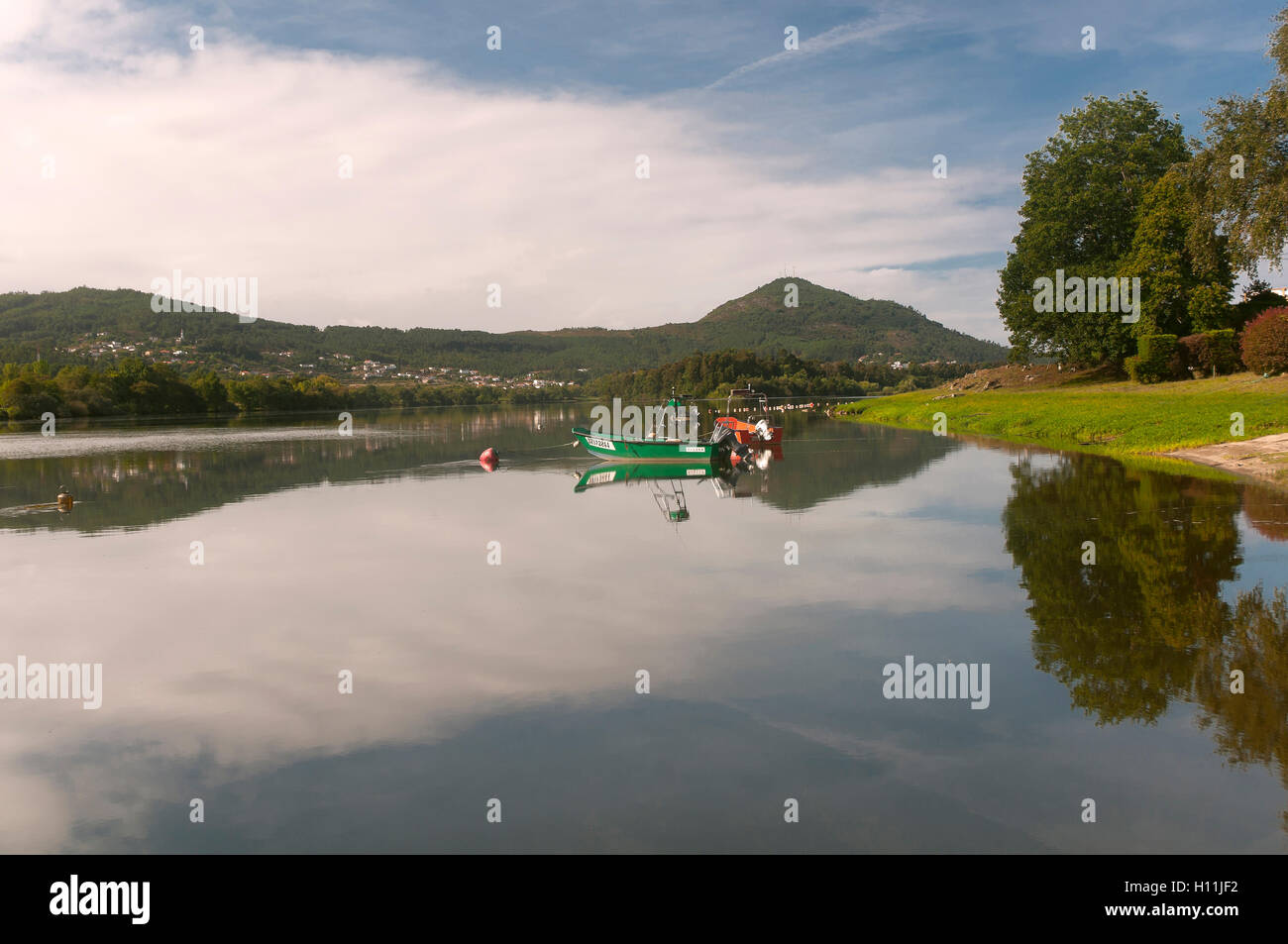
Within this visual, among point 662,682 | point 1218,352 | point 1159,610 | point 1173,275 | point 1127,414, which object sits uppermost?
point 1173,275

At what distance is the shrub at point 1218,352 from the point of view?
4475cm

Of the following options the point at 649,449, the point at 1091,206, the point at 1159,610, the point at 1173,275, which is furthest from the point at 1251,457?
the point at 1091,206

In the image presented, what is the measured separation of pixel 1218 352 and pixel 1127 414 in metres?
11.2

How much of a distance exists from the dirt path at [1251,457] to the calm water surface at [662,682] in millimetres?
3975

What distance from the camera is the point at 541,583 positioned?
1503cm

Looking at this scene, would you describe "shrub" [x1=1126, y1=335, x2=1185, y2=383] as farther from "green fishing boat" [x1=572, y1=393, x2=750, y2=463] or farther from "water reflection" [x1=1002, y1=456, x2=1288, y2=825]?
"water reflection" [x1=1002, y1=456, x2=1288, y2=825]

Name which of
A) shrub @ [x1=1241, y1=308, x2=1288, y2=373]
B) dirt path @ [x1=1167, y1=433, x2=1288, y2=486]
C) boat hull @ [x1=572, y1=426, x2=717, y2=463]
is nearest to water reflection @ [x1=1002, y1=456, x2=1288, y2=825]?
dirt path @ [x1=1167, y1=433, x2=1288, y2=486]

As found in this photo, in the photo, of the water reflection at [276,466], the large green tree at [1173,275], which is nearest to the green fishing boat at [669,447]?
the water reflection at [276,466]

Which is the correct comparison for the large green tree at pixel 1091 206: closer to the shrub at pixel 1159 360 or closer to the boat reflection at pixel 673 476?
the shrub at pixel 1159 360

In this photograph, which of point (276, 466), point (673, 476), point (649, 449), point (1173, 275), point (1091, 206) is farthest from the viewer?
point (1091, 206)

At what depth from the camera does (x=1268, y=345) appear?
122 ft

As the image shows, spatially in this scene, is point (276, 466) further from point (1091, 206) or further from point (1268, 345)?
point (1091, 206)
